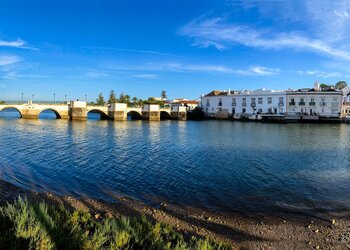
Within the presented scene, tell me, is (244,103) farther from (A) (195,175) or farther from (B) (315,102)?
(A) (195,175)

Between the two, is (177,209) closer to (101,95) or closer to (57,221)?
(57,221)

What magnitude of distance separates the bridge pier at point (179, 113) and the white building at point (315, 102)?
130 feet

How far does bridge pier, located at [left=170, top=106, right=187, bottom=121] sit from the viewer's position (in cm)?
11271

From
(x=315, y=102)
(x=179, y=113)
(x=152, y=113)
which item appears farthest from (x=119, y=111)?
(x=315, y=102)

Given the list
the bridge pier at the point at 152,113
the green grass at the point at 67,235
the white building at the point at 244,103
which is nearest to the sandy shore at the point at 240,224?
the green grass at the point at 67,235

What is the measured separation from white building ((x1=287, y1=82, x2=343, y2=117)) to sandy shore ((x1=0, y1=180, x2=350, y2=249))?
101 metres

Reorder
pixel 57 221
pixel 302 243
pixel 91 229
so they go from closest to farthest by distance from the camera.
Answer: pixel 57 221 → pixel 91 229 → pixel 302 243

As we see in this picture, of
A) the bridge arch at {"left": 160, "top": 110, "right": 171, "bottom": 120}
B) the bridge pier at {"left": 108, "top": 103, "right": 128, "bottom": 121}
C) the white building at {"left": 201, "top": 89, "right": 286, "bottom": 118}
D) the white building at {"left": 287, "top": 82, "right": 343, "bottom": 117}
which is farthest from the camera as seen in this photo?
the bridge arch at {"left": 160, "top": 110, "right": 171, "bottom": 120}

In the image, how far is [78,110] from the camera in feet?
289

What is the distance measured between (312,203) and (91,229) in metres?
12.0

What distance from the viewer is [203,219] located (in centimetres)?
1220

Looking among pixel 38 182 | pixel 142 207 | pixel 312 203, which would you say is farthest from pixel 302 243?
pixel 38 182

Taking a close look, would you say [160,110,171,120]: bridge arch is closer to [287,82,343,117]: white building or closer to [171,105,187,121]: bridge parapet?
[171,105,187,121]: bridge parapet

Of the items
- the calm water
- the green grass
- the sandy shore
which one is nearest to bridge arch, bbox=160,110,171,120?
the calm water
